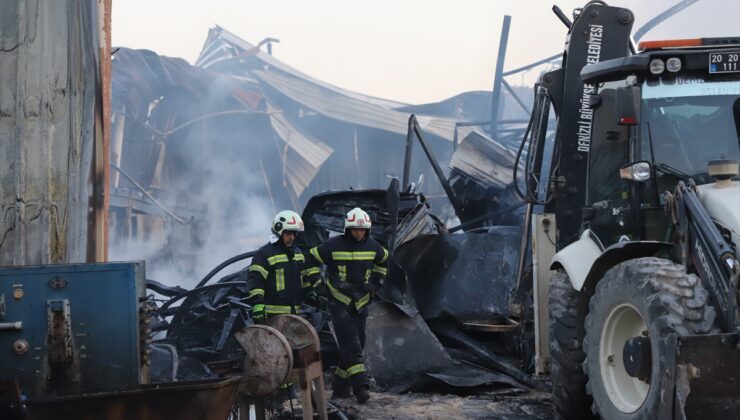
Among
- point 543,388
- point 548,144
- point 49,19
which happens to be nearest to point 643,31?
point 548,144

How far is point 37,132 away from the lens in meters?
6.87

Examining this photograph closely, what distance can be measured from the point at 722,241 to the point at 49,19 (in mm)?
4975

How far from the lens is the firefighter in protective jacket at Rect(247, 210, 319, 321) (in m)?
8.46

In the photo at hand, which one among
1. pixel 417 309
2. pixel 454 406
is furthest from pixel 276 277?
pixel 417 309

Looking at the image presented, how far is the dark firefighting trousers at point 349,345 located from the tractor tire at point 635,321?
336 centimetres

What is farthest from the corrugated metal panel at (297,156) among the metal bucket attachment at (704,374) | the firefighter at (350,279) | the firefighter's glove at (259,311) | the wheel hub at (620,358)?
the metal bucket attachment at (704,374)

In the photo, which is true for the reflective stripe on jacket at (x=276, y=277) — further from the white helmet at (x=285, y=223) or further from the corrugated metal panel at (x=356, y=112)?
the corrugated metal panel at (x=356, y=112)

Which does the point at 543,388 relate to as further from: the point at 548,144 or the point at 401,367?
the point at 548,144

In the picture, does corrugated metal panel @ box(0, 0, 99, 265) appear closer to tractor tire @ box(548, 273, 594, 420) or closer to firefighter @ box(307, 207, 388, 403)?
firefighter @ box(307, 207, 388, 403)

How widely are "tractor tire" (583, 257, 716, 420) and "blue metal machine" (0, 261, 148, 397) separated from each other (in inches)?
112

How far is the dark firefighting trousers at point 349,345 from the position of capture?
895 centimetres

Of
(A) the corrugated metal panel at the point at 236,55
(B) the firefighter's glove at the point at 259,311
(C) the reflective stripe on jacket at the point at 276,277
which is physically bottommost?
(B) the firefighter's glove at the point at 259,311

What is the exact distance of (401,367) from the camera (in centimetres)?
991

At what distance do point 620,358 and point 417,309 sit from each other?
5195 millimetres
